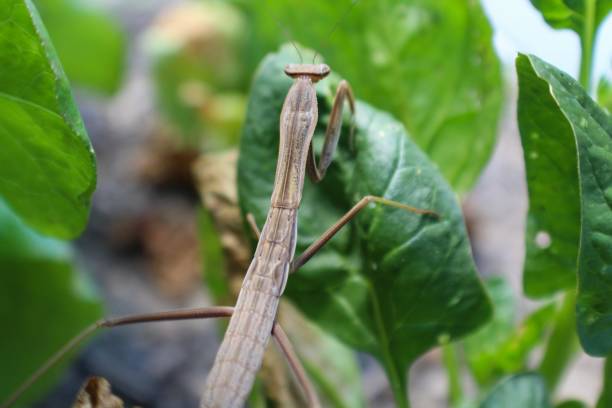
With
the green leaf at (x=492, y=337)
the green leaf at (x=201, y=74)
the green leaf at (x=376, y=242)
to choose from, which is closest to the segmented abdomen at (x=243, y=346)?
the green leaf at (x=376, y=242)

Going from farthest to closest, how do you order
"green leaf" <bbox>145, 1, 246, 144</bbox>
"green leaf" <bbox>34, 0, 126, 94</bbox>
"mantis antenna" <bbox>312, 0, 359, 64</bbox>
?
"green leaf" <bbox>145, 1, 246, 144</bbox> < "green leaf" <bbox>34, 0, 126, 94</bbox> < "mantis antenna" <bbox>312, 0, 359, 64</bbox>

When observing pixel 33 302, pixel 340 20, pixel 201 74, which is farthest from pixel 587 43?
pixel 201 74

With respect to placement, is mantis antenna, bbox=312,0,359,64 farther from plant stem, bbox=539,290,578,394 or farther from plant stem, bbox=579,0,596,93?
plant stem, bbox=539,290,578,394

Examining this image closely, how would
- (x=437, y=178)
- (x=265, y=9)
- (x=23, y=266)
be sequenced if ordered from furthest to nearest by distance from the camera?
(x=23, y=266), (x=265, y=9), (x=437, y=178)

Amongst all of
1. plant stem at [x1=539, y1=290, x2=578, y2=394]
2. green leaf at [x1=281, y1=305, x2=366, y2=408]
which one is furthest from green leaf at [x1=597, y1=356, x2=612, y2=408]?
green leaf at [x1=281, y1=305, x2=366, y2=408]

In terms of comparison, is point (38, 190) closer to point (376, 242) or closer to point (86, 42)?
point (376, 242)

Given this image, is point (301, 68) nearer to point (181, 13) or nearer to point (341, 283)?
point (341, 283)

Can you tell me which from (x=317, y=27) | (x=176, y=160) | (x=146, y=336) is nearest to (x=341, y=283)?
(x=317, y=27)
